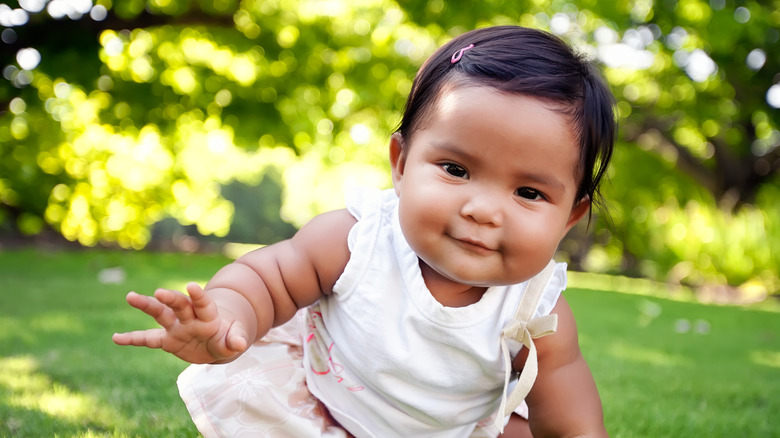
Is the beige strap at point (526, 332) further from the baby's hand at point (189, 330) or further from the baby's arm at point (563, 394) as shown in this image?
the baby's hand at point (189, 330)

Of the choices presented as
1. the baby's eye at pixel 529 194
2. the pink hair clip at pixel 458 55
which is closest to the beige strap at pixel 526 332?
the baby's eye at pixel 529 194

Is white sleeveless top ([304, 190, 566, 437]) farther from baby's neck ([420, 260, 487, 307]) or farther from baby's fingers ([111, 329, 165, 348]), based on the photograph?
baby's fingers ([111, 329, 165, 348])

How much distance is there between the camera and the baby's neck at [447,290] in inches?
65.1

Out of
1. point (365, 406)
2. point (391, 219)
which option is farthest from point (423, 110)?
point (365, 406)

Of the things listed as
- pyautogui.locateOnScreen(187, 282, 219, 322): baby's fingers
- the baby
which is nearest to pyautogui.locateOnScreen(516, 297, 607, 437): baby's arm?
the baby

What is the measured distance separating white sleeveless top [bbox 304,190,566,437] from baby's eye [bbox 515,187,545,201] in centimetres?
29

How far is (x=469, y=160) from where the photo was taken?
1.43 m

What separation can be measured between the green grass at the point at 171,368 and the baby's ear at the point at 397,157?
3.05 ft

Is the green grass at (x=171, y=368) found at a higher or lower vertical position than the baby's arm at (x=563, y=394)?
lower

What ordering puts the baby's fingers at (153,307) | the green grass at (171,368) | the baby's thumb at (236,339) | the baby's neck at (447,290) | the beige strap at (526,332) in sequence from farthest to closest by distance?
the green grass at (171,368)
the baby's neck at (447,290)
the beige strap at (526,332)
the baby's thumb at (236,339)
the baby's fingers at (153,307)

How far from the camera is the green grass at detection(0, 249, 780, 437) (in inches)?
82.9

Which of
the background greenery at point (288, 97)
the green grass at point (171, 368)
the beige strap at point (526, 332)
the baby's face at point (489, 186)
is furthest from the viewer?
the background greenery at point (288, 97)

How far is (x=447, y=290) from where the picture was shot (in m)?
1.65

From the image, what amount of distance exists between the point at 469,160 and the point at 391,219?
1.33 ft
